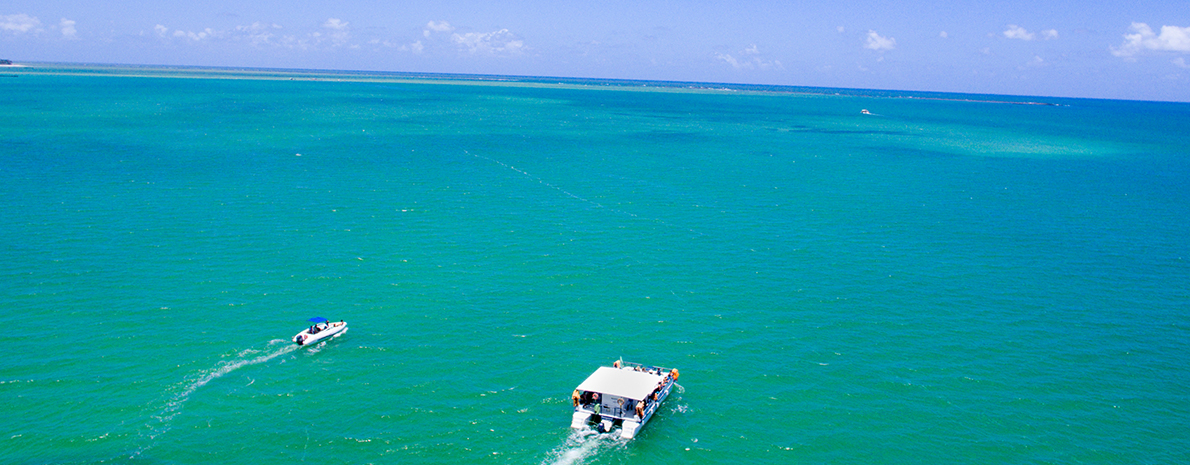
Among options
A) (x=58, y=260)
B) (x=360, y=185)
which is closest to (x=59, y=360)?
(x=58, y=260)

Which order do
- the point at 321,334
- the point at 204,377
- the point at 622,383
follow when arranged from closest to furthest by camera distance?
1. the point at 622,383
2. the point at 204,377
3. the point at 321,334

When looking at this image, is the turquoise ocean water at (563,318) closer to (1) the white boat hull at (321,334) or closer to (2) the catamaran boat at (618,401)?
(1) the white boat hull at (321,334)

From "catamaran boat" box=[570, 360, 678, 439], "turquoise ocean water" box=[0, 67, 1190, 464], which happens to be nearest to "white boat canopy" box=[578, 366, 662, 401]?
"catamaran boat" box=[570, 360, 678, 439]

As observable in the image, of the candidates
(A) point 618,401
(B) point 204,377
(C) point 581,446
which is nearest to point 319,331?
(B) point 204,377

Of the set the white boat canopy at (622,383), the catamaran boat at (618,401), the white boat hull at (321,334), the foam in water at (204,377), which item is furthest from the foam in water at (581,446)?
the foam in water at (204,377)

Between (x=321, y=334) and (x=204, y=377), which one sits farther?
(x=321, y=334)

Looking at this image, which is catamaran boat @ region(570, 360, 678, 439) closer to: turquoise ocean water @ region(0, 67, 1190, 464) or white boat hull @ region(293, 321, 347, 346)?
turquoise ocean water @ region(0, 67, 1190, 464)

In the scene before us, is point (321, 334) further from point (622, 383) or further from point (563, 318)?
point (622, 383)
